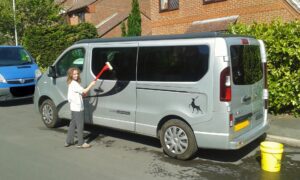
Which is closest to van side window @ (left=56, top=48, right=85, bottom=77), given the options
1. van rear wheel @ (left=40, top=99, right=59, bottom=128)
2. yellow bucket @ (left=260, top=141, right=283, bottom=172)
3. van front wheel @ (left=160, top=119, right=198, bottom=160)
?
van rear wheel @ (left=40, top=99, right=59, bottom=128)

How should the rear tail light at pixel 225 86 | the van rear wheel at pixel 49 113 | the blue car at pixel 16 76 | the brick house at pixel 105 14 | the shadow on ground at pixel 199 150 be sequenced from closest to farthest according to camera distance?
the rear tail light at pixel 225 86 < the shadow on ground at pixel 199 150 < the van rear wheel at pixel 49 113 < the blue car at pixel 16 76 < the brick house at pixel 105 14

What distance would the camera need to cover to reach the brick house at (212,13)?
14648 millimetres

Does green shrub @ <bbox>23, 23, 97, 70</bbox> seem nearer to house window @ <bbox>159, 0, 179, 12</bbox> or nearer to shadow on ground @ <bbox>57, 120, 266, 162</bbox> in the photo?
house window @ <bbox>159, 0, 179, 12</bbox>

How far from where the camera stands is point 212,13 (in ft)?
56.4

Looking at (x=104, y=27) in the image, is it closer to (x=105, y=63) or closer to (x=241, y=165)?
(x=105, y=63)

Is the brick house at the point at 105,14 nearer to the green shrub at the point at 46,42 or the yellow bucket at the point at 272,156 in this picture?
the green shrub at the point at 46,42

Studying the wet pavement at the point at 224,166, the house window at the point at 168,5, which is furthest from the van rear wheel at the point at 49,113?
the house window at the point at 168,5

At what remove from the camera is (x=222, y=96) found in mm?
5828

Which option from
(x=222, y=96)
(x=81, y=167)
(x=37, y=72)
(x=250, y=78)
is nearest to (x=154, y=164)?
(x=81, y=167)

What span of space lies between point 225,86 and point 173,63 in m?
1.03

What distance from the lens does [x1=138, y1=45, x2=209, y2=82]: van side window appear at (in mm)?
6059

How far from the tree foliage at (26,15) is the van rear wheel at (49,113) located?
1773 centimetres

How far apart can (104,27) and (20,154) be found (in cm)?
2491

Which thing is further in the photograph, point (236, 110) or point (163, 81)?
point (163, 81)
